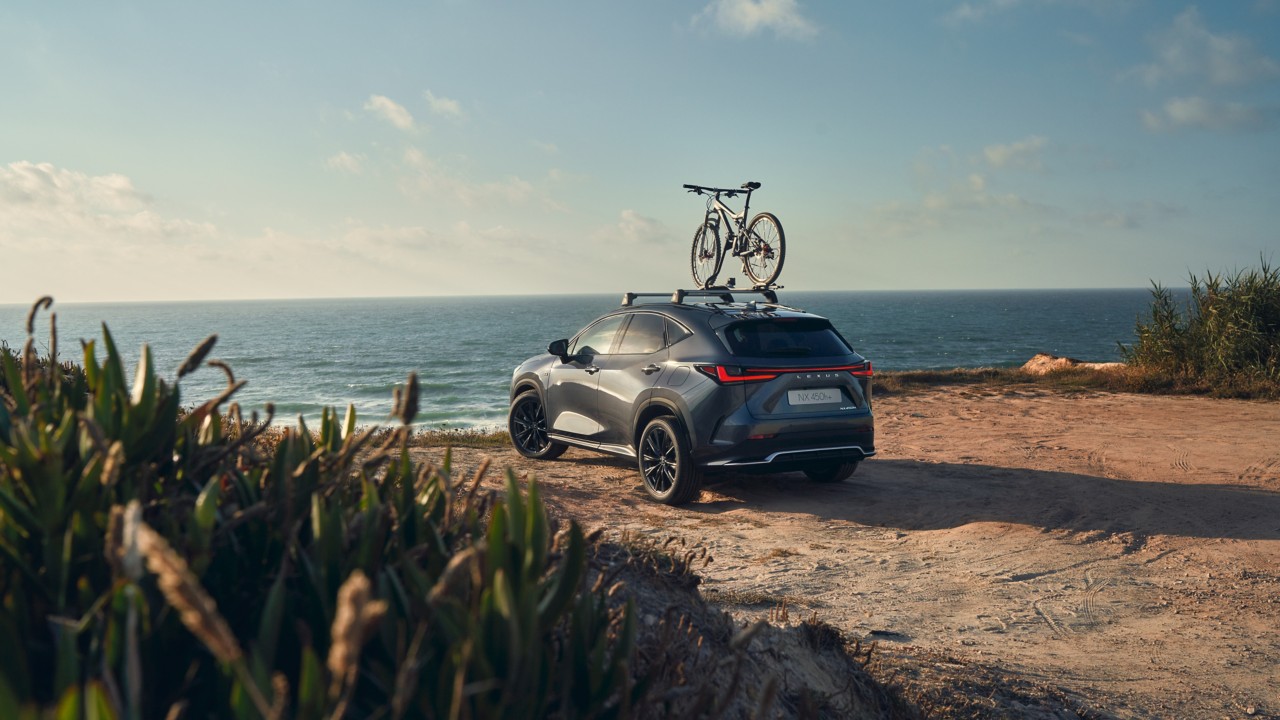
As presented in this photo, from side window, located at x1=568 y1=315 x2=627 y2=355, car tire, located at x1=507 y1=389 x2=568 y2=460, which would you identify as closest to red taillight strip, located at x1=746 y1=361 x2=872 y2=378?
side window, located at x1=568 y1=315 x2=627 y2=355

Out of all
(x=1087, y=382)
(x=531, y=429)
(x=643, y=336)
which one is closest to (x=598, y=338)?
(x=643, y=336)

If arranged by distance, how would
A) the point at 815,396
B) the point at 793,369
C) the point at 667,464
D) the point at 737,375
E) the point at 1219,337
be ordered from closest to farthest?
the point at 737,375 < the point at 793,369 < the point at 815,396 < the point at 667,464 < the point at 1219,337

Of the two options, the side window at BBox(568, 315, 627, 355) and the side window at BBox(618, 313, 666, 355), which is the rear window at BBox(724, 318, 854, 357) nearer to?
the side window at BBox(618, 313, 666, 355)

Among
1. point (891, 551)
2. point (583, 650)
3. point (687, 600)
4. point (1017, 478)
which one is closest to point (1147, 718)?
point (687, 600)

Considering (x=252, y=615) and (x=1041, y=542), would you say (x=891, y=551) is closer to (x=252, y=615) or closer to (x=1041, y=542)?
(x=1041, y=542)

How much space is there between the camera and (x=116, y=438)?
66.1 inches

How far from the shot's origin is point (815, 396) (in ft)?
25.9

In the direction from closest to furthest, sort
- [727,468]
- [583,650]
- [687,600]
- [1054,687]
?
[583,650] < [687,600] < [1054,687] < [727,468]

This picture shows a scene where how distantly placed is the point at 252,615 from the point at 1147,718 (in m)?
3.82

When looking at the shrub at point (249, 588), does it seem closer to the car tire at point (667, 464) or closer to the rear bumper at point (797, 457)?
the rear bumper at point (797, 457)

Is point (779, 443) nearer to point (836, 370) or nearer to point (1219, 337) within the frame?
point (836, 370)

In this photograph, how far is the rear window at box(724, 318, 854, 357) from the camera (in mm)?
7852

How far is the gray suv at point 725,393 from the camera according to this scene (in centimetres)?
767

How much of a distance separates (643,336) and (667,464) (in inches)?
53.9
